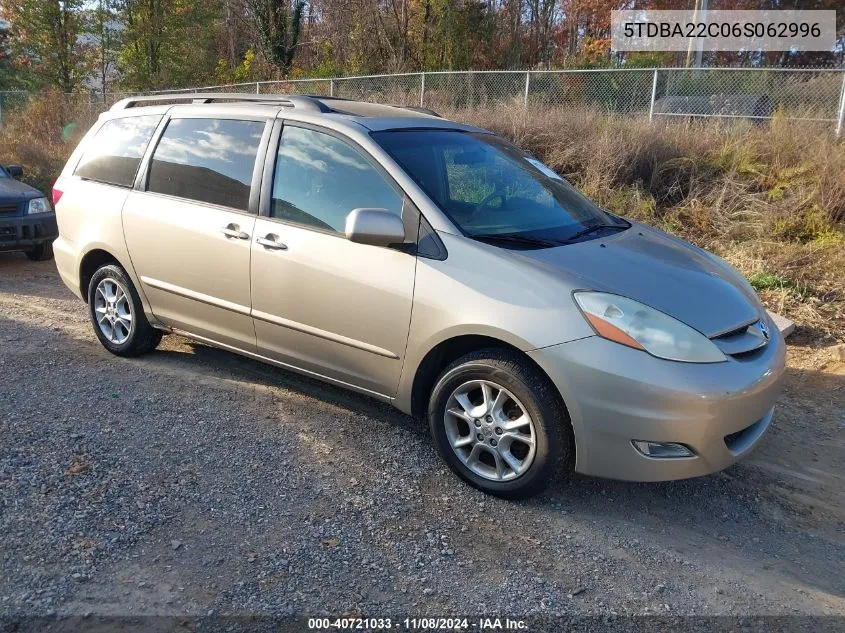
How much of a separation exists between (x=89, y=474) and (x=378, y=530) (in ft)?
5.00

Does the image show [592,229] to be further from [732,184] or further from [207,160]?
[732,184]

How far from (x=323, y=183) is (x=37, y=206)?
243 inches

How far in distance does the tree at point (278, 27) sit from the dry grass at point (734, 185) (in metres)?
15.5

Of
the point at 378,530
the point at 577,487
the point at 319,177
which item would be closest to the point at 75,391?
the point at 319,177

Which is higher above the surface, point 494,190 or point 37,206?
point 494,190

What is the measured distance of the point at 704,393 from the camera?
10.1 ft

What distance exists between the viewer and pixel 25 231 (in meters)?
8.45

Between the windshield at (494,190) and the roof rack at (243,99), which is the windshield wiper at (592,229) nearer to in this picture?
the windshield at (494,190)

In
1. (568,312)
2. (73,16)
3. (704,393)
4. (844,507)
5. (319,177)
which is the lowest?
(844,507)

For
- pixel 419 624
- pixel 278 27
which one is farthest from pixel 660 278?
pixel 278 27

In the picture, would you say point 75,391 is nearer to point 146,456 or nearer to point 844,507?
point 146,456

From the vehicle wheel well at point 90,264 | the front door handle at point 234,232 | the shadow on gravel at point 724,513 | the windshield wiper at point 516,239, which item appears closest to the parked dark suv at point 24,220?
the vehicle wheel well at point 90,264

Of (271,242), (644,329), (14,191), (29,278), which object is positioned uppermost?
(271,242)

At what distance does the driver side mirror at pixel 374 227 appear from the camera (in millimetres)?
3557
